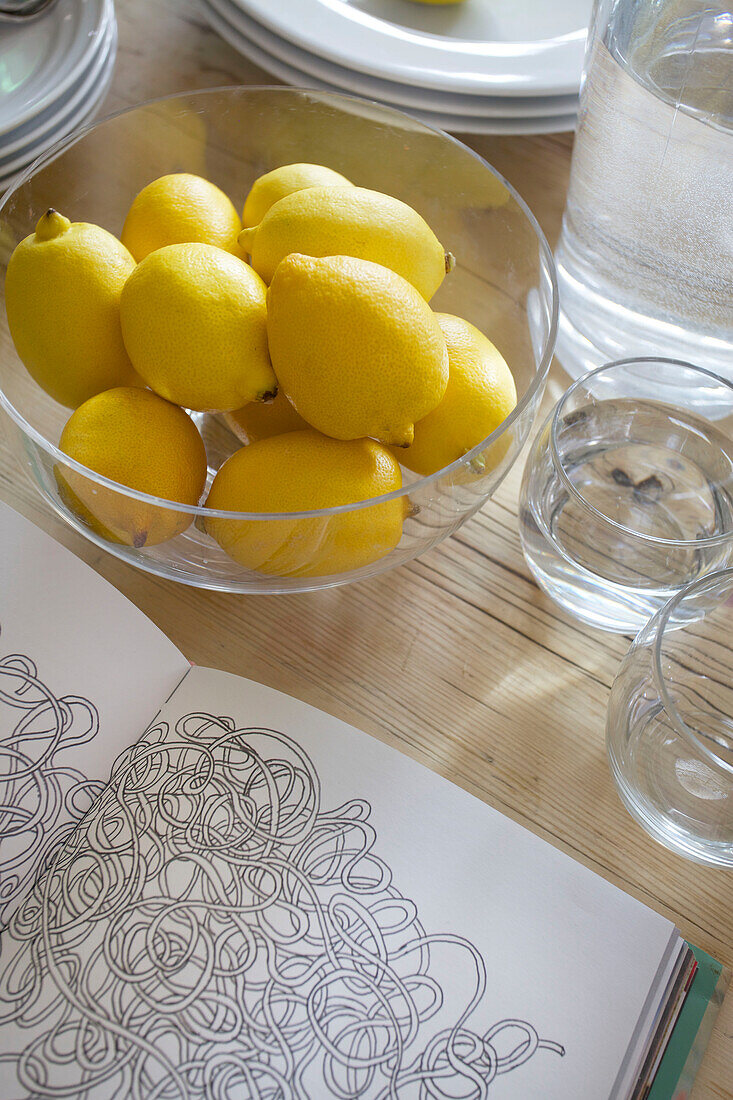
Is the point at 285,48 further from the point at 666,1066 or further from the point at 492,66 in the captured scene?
the point at 666,1066

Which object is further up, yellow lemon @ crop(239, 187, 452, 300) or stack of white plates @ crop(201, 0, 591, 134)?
stack of white plates @ crop(201, 0, 591, 134)

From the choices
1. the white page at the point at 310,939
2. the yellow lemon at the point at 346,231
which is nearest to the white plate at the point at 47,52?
the yellow lemon at the point at 346,231

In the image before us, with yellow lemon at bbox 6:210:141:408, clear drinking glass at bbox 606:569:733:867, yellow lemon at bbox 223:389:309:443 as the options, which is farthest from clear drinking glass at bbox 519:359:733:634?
yellow lemon at bbox 6:210:141:408

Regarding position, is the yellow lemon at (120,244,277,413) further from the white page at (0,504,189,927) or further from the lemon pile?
the white page at (0,504,189,927)

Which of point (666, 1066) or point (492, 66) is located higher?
point (492, 66)

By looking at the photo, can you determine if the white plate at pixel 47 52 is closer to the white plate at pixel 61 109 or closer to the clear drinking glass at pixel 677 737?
the white plate at pixel 61 109

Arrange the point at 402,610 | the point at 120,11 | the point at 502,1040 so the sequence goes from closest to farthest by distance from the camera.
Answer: the point at 502,1040 < the point at 402,610 < the point at 120,11

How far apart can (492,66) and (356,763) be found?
20.0 inches

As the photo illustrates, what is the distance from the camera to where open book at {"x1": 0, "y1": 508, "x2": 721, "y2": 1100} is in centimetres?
38

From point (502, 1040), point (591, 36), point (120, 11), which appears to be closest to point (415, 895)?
point (502, 1040)

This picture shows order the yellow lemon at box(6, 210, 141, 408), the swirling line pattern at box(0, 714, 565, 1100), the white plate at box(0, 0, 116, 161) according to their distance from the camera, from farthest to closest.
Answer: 1. the white plate at box(0, 0, 116, 161)
2. the yellow lemon at box(6, 210, 141, 408)
3. the swirling line pattern at box(0, 714, 565, 1100)

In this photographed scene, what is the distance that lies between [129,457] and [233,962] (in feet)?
0.76

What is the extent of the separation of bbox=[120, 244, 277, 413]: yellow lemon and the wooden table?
129mm

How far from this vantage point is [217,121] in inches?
25.4
